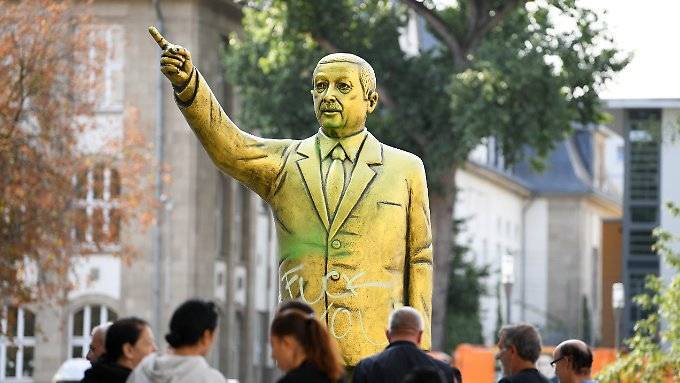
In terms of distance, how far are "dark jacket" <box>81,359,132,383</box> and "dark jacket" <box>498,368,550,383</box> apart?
226cm

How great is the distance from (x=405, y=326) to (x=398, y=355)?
6.4 inches

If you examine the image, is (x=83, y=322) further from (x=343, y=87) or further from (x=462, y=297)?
(x=343, y=87)

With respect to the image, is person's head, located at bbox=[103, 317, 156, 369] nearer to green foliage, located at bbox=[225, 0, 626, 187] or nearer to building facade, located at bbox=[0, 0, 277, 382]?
green foliage, located at bbox=[225, 0, 626, 187]

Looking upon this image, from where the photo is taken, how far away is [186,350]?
34.6ft

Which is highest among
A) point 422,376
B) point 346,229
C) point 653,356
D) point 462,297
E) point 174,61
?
point 174,61

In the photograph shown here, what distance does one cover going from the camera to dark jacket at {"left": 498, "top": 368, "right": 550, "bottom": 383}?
12.6 meters

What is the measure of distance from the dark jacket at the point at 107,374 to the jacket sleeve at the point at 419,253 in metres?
1.83

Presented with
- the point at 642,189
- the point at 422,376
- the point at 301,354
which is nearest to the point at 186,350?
the point at 301,354

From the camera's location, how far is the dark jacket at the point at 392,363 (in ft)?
37.2

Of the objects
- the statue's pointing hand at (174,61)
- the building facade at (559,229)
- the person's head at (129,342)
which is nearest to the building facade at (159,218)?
the building facade at (559,229)

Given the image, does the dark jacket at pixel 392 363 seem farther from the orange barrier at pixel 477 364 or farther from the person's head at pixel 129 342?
the orange barrier at pixel 477 364

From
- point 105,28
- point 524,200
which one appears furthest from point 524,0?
point 524,200

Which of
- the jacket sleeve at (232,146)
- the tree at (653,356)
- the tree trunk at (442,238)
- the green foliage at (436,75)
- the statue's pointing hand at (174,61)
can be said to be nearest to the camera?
the statue's pointing hand at (174,61)

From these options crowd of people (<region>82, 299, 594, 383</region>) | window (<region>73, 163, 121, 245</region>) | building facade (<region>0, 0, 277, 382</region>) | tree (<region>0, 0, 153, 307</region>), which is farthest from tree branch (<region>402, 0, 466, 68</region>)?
crowd of people (<region>82, 299, 594, 383</region>)
